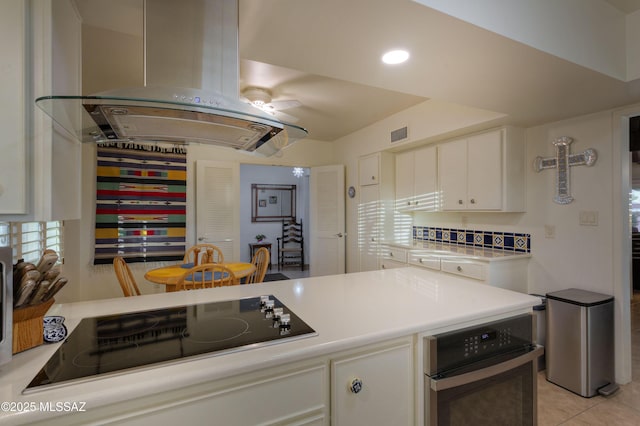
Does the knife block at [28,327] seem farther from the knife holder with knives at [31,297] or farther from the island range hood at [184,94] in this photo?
the island range hood at [184,94]

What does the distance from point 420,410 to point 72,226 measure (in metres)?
3.73

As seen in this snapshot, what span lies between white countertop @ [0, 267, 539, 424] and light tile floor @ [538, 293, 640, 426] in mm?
1169

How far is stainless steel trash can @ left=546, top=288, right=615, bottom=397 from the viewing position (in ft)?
7.33

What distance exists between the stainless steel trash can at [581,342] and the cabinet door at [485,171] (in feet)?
3.06

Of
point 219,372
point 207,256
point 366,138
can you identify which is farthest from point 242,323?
point 366,138

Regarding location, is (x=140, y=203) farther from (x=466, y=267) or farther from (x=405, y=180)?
(x=466, y=267)

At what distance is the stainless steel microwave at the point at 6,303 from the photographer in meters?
0.81

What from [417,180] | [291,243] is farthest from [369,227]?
[291,243]

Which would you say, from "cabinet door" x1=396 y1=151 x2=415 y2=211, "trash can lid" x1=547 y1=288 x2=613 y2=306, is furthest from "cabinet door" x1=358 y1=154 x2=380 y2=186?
"trash can lid" x1=547 y1=288 x2=613 y2=306

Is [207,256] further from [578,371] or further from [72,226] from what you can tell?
[578,371]

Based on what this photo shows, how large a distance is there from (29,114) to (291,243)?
646 centimetres

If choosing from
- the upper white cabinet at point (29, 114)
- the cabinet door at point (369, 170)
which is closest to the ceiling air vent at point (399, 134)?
the cabinet door at point (369, 170)

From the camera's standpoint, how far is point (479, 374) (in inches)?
47.6

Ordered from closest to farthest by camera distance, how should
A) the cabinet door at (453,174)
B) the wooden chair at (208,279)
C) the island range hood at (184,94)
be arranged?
the island range hood at (184,94) → the wooden chair at (208,279) → the cabinet door at (453,174)
